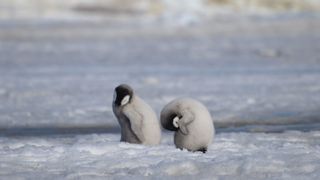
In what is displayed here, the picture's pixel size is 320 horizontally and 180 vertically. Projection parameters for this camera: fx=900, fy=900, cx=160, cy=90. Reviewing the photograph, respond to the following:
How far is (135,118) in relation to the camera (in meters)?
7.66

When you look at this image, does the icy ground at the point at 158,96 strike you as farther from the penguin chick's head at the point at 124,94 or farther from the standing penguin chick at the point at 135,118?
the penguin chick's head at the point at 124,94

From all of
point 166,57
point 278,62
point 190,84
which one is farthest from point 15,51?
point 190,84

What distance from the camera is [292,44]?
28.5 meters

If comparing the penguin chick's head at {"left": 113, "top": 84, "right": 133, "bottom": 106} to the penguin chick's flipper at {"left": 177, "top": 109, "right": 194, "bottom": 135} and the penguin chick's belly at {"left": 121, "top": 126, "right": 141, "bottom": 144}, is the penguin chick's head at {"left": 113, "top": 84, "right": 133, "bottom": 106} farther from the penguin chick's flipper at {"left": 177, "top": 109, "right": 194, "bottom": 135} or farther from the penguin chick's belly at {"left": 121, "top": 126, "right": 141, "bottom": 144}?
the penguin chick's flipper at {"left": 177, "top": 109, "right": 194, "bottom": 135}

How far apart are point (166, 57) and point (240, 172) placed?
1798 cm

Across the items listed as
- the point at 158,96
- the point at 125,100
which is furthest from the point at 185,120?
the point at 158,96

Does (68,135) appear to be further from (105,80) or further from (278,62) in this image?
(278,62)

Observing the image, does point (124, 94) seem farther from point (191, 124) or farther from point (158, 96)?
point (158, 96)

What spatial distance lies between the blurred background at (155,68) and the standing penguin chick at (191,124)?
2617 millimetres

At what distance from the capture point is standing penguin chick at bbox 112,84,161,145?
7648 mm

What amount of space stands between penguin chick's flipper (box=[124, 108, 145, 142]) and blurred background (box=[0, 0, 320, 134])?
2.67 m

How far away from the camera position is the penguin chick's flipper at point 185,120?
7449 mm

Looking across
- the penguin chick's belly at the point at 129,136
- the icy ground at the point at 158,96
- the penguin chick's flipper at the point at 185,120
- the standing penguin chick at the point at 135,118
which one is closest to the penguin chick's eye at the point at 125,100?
the standing penguin chick at the point at 135,118

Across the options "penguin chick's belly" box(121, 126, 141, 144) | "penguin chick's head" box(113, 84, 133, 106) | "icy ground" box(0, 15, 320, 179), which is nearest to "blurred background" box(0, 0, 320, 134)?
"icy ground" box(0, 15, 320, 179)
